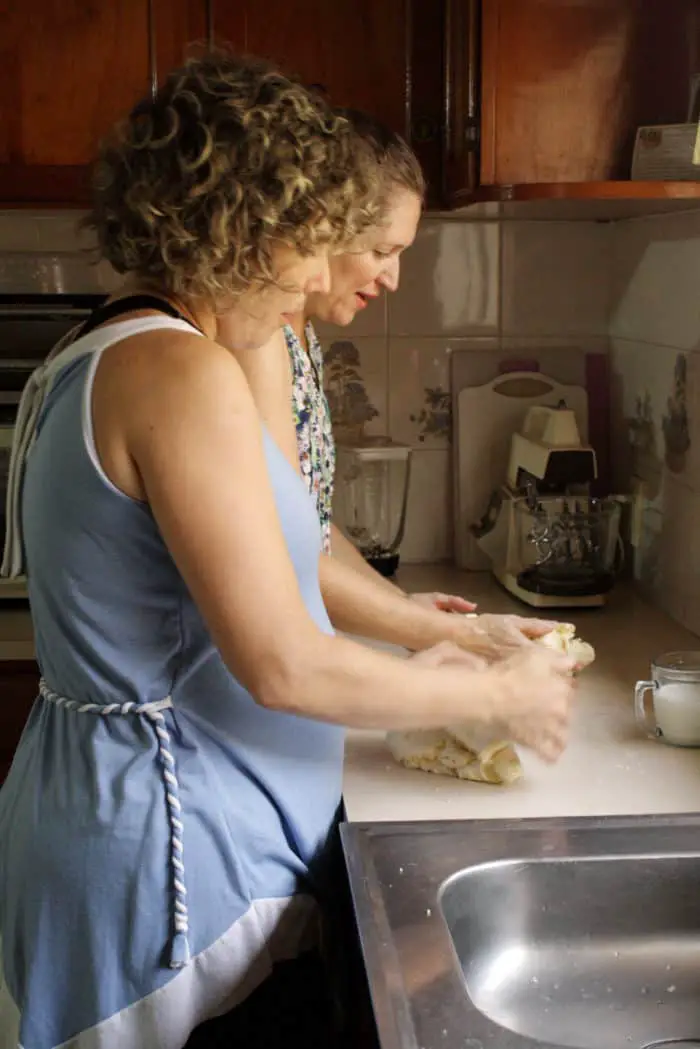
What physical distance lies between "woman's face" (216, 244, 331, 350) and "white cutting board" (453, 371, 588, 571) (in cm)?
124

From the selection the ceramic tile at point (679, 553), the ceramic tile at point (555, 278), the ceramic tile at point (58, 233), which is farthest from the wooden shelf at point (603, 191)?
the ceramic tile at point (58, 233)

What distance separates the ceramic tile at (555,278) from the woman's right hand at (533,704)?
129cm

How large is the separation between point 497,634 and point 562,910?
1.18ft

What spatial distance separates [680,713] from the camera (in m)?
1.39

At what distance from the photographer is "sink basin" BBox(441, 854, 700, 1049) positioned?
1104 mm

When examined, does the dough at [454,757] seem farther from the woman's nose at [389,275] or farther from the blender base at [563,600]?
the blender base at [563,600]

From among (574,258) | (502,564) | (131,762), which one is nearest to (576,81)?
(574,258)

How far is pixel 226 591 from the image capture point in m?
0.96

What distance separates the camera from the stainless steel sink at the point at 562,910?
109cm

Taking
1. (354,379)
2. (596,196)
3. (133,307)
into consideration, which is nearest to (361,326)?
(354,379)

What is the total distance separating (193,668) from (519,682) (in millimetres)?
303

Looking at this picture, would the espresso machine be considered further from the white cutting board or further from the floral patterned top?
the floral patterned top

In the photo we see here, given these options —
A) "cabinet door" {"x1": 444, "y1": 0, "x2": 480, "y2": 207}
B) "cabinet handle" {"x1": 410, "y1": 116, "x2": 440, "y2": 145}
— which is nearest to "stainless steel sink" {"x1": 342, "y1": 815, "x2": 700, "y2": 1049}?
"cabinet door" {"x1": 444, "y1": 0, "x2": 480, "y2": 207}

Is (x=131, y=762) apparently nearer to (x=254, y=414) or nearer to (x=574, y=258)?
(x=254, y=414)
